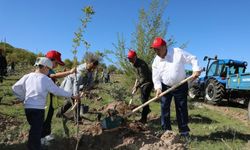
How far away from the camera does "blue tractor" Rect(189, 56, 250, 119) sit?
12.2 meters

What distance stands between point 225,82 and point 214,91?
1.88 feet

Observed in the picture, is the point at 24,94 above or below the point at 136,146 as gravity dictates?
above

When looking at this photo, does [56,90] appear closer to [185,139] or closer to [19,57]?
[185,139]

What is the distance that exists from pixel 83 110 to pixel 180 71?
2.97 metres

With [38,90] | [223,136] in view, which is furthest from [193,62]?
[38,90]

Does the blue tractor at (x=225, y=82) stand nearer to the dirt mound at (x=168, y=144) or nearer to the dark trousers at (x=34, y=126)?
the dirt mound at (x=168, y=144)

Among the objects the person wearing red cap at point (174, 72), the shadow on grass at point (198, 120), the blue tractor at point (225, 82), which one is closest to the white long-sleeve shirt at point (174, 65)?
the person wearing red cap at point (174, 72)

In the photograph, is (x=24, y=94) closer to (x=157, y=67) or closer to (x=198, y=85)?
(x=157, y=67)

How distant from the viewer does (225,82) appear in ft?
43.3

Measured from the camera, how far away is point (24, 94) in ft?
13.8

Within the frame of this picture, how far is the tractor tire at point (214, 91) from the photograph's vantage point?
13.0 metres

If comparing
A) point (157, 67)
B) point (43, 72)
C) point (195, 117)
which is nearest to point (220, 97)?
point (195, 117)

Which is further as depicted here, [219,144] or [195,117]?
[195,117]

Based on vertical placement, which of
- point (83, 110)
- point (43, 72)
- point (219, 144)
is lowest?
point (219, 144)
